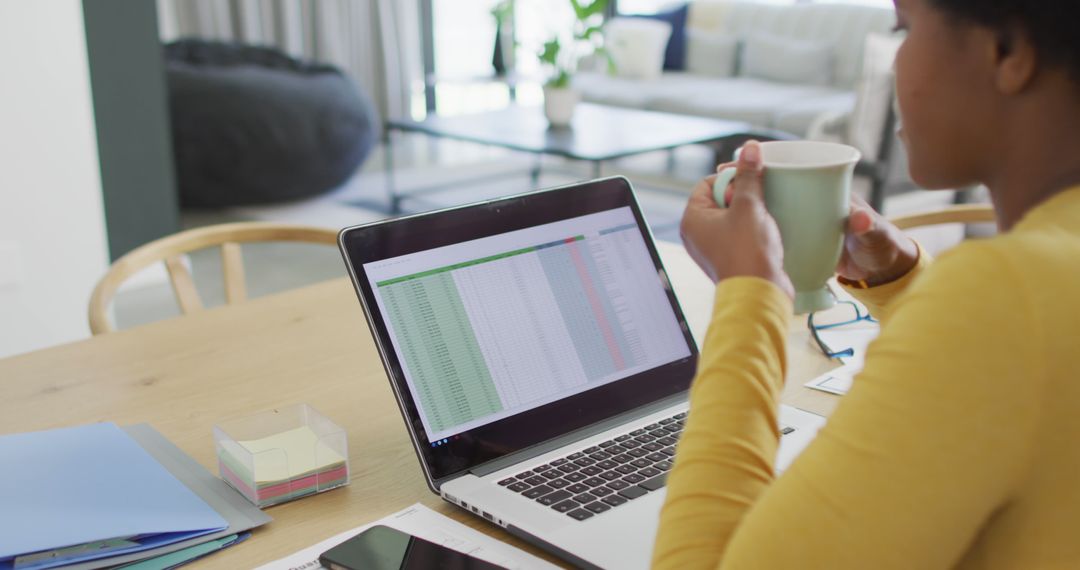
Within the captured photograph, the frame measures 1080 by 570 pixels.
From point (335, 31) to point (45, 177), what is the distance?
3.64 metres

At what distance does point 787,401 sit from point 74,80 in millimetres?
2645

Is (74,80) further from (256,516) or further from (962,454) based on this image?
(962,454)

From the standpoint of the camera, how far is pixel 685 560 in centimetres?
66

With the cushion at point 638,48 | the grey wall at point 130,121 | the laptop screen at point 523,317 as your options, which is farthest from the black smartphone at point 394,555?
Result: the cushion at point 638,48

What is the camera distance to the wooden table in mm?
940

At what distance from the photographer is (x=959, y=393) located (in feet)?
1.82

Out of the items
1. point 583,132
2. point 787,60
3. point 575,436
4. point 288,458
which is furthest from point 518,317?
point 787,60

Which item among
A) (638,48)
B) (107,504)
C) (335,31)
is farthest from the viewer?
(335,31)

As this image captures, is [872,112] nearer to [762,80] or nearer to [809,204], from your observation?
[762,80]

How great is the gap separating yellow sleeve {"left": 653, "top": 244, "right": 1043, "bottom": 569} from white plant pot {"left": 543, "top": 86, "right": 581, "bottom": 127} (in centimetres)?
379

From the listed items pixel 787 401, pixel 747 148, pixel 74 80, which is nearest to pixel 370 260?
pixel 747 148

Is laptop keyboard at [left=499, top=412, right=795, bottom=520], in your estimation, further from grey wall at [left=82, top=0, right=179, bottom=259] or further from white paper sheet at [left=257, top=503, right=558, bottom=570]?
grey wall at [left=82, top=0, right=179, bottom=259]

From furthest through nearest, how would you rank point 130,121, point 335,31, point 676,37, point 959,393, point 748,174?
point 335,31
point 676,37
point 130,121
point 748,174
point 959,393

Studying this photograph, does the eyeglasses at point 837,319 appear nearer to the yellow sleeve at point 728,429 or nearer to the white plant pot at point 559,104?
the yellow sleeve at point 728,429
